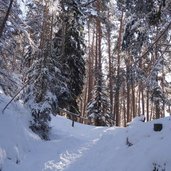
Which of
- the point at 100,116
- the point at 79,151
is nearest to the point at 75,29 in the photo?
the point at 100,116

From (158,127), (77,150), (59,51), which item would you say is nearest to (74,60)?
(59,51)

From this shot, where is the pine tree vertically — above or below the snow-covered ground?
above

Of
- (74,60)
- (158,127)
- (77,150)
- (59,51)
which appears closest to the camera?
(158,127)

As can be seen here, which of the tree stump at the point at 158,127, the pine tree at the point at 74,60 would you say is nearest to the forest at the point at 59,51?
the pine tree at the point at 74,60

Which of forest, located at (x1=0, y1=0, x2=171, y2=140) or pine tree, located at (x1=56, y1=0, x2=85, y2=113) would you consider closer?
forest, located at (x1=0, y1=0, x2=171, y2=140)

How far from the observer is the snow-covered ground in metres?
9.26

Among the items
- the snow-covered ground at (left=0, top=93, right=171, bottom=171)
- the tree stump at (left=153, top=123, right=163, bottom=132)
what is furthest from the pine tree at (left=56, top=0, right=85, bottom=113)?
the tree stump at (left=153, top=123, right=163, bottom=132)

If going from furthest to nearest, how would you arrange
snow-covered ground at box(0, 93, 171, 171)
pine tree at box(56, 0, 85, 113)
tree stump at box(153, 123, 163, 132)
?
pine tree at box(56, 0, 85, 113), tree stump at box(153, 123, 163, 132), snow-covered ground at box(0, 93, 171, 171)

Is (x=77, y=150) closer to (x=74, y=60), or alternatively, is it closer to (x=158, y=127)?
(x=158, y=127)

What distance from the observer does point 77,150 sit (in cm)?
1426

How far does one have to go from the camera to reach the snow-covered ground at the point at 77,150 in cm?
926

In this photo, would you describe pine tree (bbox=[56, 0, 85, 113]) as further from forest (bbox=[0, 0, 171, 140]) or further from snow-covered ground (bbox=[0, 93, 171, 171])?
snow-covered ground (bbox=[0, 93, 171, 171])

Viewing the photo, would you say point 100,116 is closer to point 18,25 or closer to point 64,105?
point 64,105

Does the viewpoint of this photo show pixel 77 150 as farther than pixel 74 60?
No
